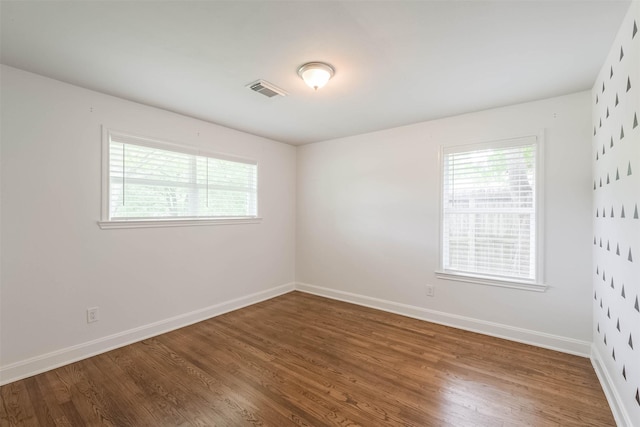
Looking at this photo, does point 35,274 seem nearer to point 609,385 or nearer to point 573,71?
point 609,385

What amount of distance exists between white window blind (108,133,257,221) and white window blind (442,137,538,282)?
A: 2681 millimetres

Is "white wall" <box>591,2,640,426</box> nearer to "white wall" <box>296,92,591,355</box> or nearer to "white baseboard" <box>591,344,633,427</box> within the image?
"white baseboard" <box>591,344,633,427</box>

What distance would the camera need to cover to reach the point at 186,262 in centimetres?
332

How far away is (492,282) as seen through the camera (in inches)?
119

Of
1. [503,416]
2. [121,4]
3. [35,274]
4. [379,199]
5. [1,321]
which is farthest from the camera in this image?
[379,199]

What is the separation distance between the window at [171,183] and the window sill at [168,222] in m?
0.01

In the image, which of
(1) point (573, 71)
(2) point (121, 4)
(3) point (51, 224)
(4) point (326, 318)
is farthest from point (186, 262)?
(1) point (573, 71)

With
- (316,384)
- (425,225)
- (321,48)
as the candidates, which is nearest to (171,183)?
(321,48)

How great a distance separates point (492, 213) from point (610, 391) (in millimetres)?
1655

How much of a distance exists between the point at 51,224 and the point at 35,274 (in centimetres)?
42

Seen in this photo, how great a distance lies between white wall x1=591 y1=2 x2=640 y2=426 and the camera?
60.4 inches

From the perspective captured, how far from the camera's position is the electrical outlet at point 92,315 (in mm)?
2586

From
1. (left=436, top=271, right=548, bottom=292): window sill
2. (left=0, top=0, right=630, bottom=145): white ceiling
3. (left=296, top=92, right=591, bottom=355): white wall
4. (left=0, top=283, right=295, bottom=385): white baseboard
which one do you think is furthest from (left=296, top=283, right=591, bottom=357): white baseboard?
(left=0, top=0, right=630, bottom=145): white ceiling

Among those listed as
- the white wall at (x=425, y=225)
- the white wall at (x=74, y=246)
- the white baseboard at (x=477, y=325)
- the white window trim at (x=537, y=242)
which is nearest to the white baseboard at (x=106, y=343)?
the white wall at (x=74, y=246)
